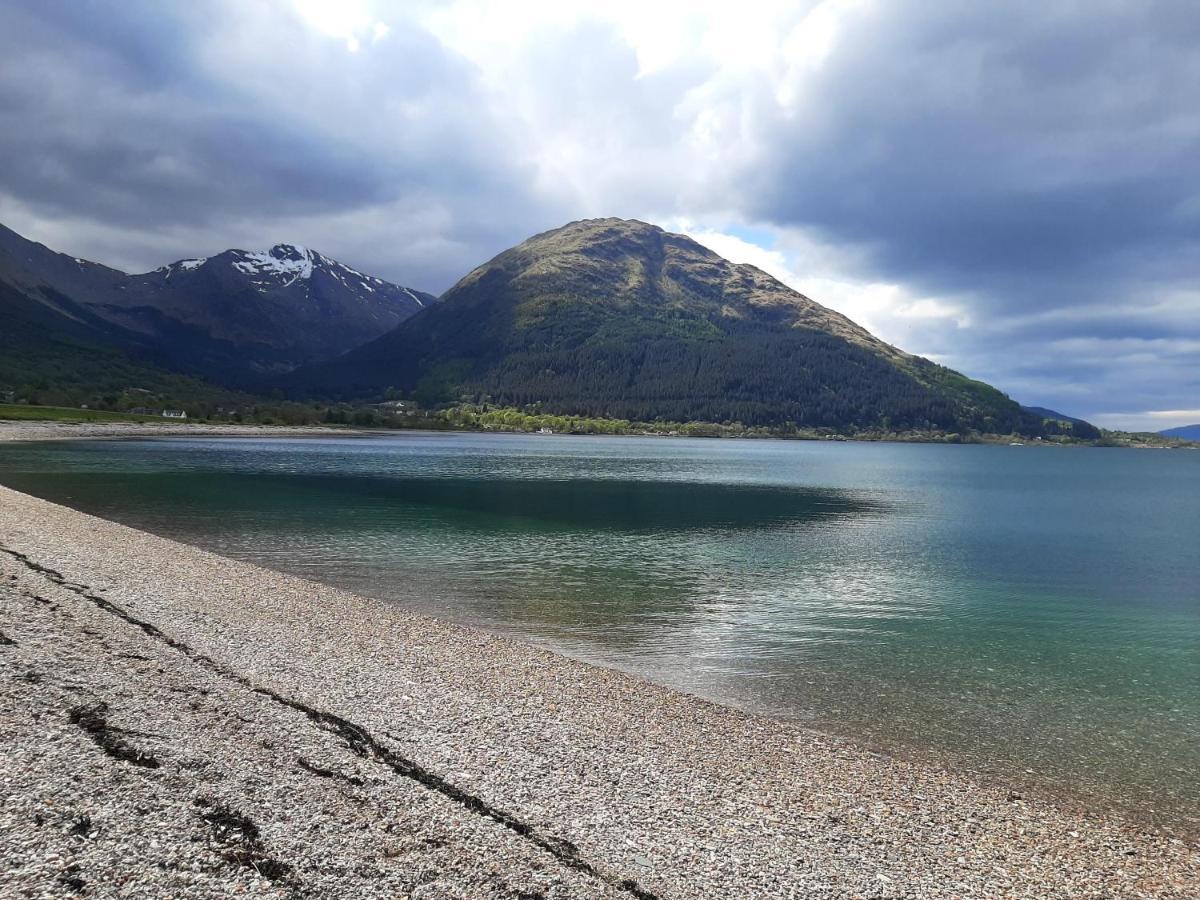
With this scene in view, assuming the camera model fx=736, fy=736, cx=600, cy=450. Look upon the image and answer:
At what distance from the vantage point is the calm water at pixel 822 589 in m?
16.4

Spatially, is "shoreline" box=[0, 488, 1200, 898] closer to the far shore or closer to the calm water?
the calm water

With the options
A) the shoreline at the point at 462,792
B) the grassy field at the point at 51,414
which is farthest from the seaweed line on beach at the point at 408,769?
the grassy field at the point at 51,414

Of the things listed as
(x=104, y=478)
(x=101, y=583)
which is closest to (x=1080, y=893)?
(x=101, y=583)

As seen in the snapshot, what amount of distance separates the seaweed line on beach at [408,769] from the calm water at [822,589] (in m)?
8.19

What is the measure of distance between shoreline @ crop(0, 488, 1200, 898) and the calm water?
9.60 ft

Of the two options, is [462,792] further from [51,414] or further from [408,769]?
[51,414]

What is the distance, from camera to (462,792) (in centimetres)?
1057

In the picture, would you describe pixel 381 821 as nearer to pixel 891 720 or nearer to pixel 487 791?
pixel 487 791

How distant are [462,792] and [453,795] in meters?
0.17

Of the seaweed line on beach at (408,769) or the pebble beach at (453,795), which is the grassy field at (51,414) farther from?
the pebble beach at (453,795)

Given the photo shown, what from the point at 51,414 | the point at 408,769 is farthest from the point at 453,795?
the point at 51,414

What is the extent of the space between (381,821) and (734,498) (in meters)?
66.2

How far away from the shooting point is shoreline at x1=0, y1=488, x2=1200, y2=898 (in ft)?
28.1

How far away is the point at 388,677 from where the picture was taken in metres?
16.0
